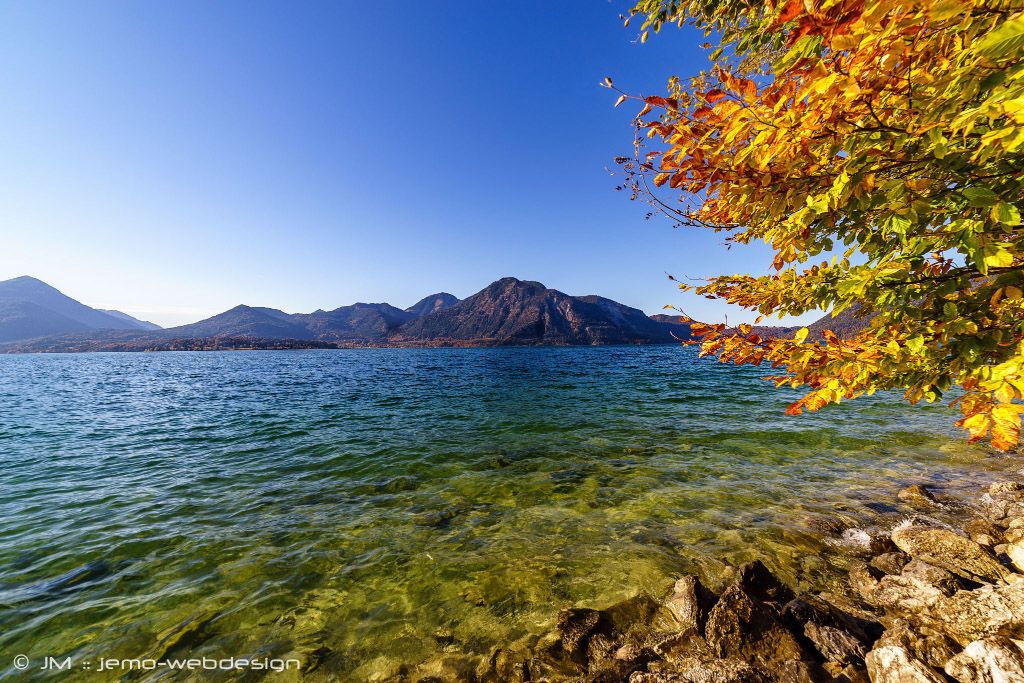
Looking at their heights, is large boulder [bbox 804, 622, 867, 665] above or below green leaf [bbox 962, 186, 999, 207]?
below

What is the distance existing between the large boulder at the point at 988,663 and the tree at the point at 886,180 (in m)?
2.84

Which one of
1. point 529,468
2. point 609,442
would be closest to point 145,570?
point 529,468

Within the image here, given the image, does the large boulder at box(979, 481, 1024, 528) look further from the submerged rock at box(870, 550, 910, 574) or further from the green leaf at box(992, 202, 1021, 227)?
the green leaf at box(992, 202, 1021, 227)

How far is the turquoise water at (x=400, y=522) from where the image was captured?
19.9 feet

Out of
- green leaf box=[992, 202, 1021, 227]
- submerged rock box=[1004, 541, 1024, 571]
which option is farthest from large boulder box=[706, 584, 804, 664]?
green leaf box=[992, 202, 1021, 227]

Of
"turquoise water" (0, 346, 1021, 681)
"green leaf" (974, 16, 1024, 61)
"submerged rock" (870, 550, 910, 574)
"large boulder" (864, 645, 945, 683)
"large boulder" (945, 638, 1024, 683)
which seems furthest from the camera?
"submerged rock" (870, 550, 910, 574)

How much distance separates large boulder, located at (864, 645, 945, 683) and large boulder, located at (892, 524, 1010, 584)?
324 centimetres

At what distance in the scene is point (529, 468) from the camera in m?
13.2

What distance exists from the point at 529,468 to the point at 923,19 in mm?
12903

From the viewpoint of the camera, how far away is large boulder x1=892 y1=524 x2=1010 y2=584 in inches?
232

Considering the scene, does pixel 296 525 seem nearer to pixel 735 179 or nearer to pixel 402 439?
pixel 402 439

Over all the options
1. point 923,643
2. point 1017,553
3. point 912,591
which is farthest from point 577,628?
point 1017,553

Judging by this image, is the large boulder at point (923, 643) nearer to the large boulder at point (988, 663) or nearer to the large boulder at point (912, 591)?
the large boulder at point (988, 663)

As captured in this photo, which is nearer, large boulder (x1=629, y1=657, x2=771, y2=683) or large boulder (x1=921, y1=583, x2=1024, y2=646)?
large boulder (x1=629, y1=657, x2=771, y2=683)
